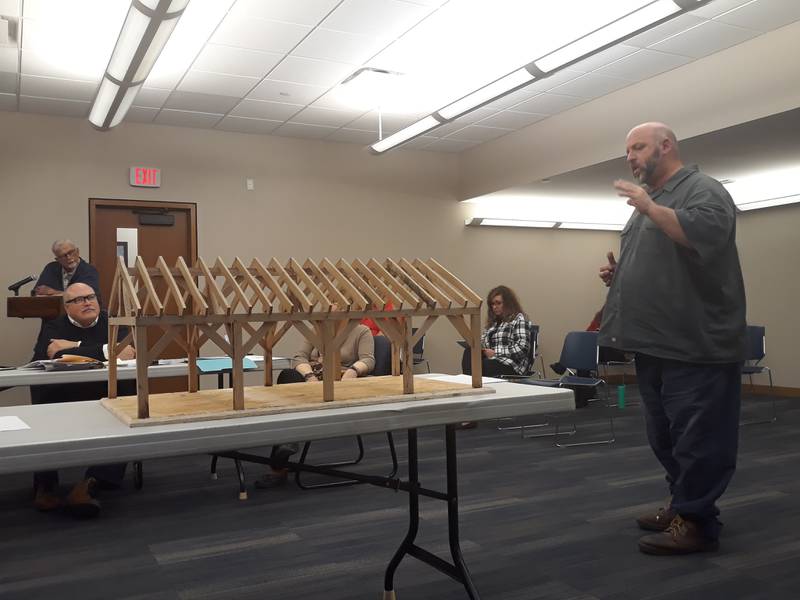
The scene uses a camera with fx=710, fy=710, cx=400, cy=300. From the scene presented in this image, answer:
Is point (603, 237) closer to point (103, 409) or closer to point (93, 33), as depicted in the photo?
point (93, 33)

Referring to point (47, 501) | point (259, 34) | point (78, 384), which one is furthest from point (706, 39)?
point (47, 501)

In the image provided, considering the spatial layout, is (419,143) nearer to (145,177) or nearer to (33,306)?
(145,177)

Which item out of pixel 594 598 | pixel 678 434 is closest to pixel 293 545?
pixel 594 598

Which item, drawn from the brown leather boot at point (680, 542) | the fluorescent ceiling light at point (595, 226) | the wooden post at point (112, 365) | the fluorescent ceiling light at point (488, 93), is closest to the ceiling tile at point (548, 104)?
the fluorescent ceiling light at point (488, 93)

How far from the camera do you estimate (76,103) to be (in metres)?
6.07

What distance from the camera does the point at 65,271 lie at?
5836 millimetres

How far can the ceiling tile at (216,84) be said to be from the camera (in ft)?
18.0

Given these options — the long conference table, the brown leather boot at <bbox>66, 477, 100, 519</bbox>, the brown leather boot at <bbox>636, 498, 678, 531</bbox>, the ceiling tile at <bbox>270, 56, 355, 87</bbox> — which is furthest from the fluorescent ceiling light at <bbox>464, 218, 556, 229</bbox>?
the long conference table

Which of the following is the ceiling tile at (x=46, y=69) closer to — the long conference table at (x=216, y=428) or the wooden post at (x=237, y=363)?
the long conference table at (x=216, y=428)

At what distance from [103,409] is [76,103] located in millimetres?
4979

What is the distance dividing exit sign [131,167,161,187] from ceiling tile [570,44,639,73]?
154 inches

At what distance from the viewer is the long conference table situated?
4.71 ft

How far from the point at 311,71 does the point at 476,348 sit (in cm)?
388

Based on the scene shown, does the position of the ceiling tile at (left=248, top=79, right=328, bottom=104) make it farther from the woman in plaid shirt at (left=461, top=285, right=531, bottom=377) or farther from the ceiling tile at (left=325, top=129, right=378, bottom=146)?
the woman in plaid shirt at (left=461, top=285, right=531, bottom=377)
